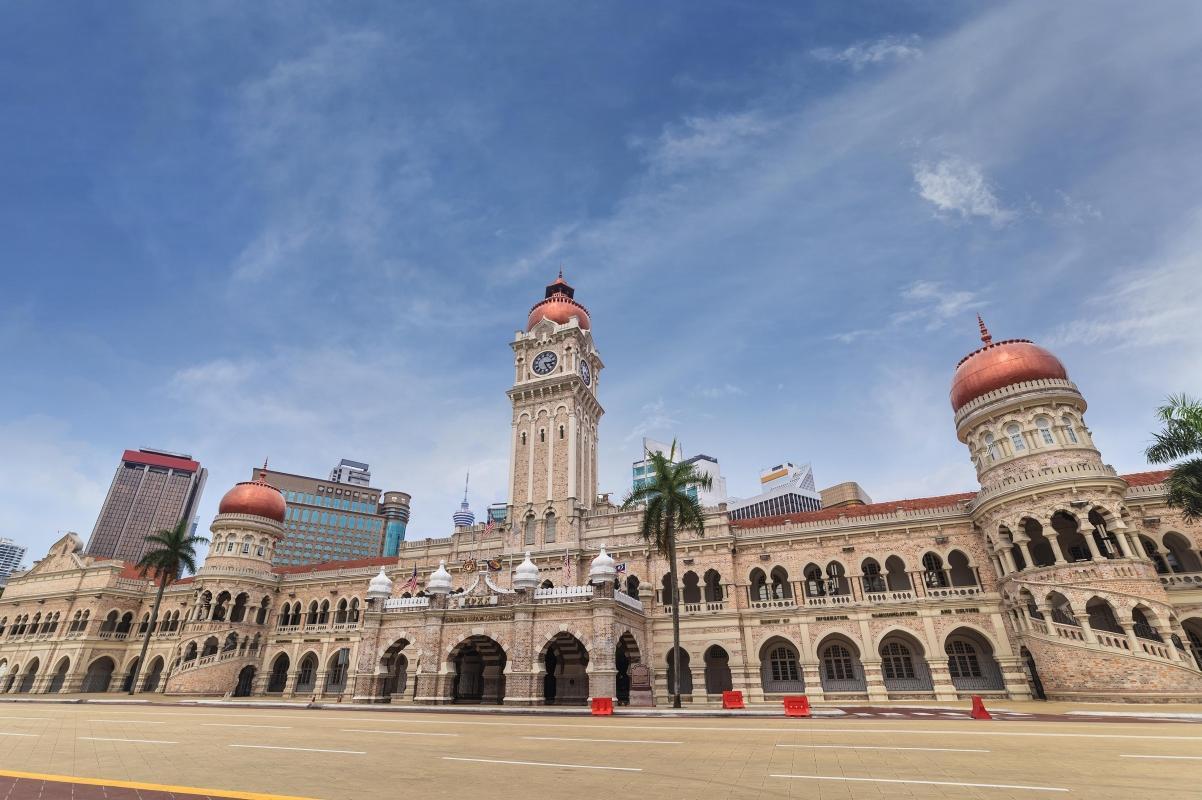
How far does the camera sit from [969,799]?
730cm

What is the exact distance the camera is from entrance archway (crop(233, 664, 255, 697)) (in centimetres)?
4448

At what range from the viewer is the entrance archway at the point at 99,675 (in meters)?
48.4

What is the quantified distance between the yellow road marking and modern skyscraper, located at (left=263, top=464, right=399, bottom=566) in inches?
5167

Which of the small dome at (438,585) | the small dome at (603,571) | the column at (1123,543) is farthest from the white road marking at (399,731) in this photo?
the column at (1123,543)

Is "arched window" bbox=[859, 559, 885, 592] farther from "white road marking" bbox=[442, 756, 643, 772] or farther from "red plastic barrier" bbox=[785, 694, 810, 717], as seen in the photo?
"white road marking" bbox=[442, 756, 643, 772]

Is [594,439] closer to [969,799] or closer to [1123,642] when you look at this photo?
[1123,642]

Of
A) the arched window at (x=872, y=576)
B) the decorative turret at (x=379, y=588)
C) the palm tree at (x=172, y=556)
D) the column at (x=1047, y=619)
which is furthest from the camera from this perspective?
the palm tree at (x=172, y=556)

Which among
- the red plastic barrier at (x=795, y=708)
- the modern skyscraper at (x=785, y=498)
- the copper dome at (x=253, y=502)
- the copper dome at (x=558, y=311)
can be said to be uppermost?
the modern skyscraper at (x=785, y=498)

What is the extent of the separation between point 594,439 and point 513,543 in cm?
1150

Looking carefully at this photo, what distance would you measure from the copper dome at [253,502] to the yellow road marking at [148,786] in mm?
42987

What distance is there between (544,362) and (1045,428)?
1321 inches

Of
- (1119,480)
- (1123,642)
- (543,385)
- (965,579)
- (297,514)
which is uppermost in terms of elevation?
(297,514)

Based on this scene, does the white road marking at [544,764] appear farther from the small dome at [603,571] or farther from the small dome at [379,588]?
the small dome at [379,588]

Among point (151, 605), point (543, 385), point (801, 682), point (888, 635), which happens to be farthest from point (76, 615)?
point (888, 635)
